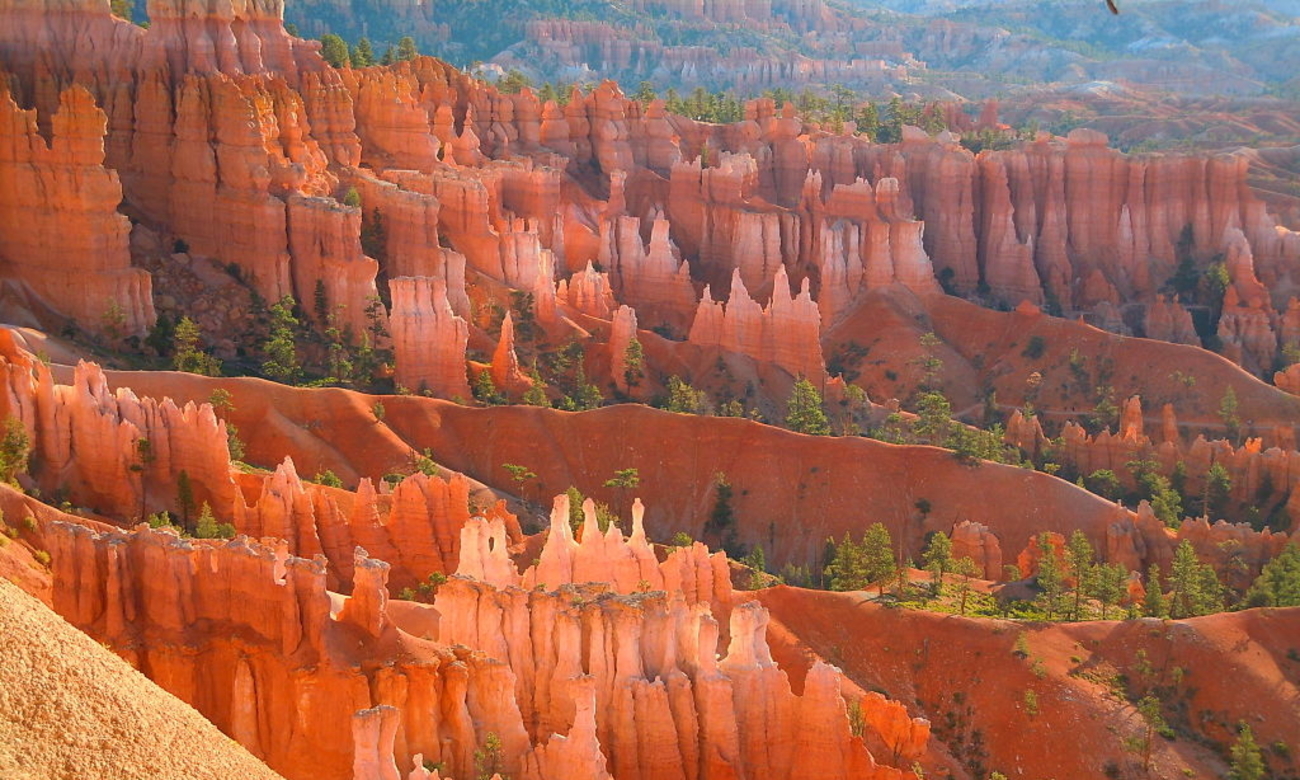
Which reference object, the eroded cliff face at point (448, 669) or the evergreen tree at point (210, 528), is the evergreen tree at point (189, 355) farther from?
the eroded cliff face at point (448, 669)

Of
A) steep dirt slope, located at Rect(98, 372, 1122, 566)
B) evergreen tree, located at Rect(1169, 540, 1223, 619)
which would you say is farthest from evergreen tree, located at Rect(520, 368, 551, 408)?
evergreen tree, located at Rect(1169, 540, 1223, 619)

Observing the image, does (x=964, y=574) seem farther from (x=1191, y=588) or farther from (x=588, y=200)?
(x=588, y=200)

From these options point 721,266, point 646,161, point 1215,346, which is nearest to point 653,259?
point 721,266

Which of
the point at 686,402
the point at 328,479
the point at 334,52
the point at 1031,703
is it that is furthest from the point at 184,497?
the point at 334,52

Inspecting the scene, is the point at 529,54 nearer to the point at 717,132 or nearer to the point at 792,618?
the point at 717,132

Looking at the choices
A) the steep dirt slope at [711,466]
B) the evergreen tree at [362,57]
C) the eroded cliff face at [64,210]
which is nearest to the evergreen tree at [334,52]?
the evergreen tree at [362,57]

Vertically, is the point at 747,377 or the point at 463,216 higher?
the point at 463,216

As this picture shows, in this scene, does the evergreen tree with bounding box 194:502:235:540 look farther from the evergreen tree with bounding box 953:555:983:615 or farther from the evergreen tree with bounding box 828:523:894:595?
the evergreen tree with bounding box 953:555:983:615
